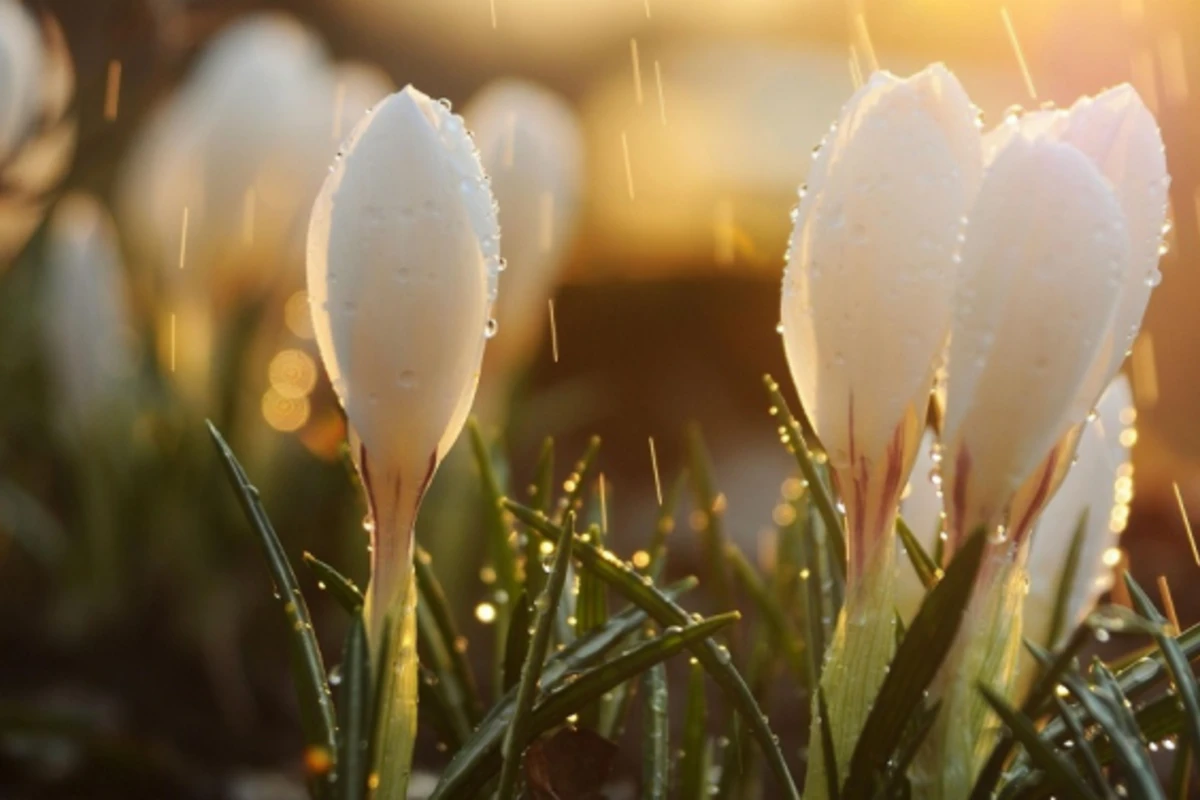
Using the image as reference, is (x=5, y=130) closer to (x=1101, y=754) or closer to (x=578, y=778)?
(x=578, y=778)

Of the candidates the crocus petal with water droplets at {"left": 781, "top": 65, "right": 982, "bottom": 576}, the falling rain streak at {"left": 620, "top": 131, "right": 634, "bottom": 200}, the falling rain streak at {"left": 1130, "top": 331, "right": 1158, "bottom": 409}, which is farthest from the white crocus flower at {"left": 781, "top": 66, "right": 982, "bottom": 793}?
the falling rain streak at {"left": 620, "top": 131, "right": 634, "bottom": 200}

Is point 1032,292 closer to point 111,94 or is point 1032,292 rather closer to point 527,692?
point 527,692

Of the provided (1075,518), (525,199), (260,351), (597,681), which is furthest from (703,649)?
(260,351)

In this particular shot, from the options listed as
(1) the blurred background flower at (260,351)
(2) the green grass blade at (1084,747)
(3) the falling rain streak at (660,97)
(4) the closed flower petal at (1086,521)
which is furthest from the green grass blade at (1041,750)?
(3) the falling rain streak at (660,97)

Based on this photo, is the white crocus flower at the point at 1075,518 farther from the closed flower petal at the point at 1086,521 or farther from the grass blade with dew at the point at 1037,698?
the grass blade with dew at the point at 1037,698

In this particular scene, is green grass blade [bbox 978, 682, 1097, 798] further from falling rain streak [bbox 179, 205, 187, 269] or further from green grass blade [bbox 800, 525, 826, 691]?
falling rain streak [bbox 179, 205, 187, 269]
